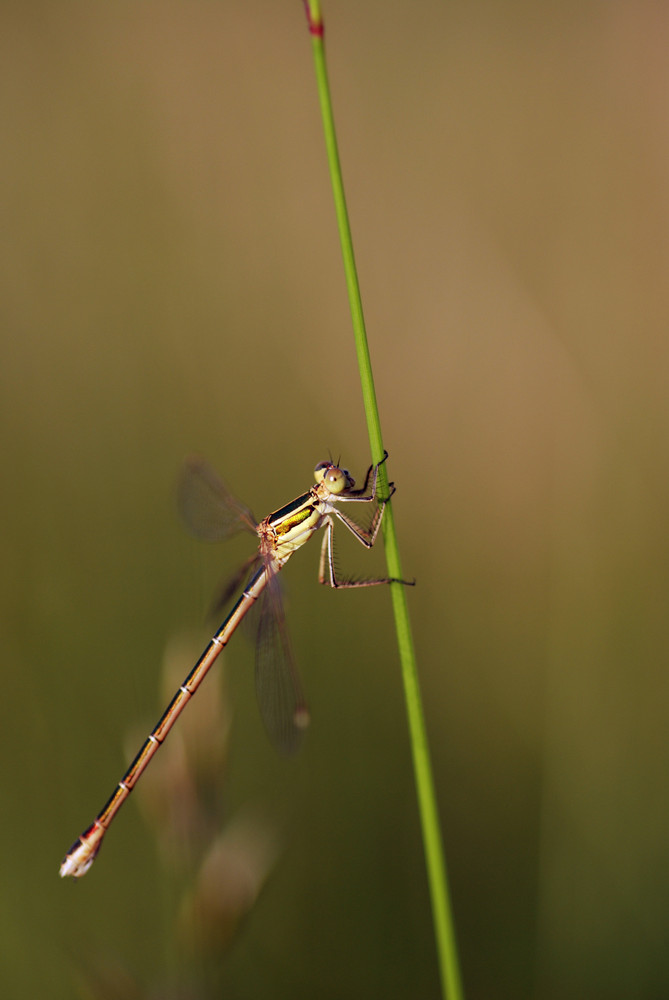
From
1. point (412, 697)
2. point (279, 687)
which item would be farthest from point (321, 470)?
point (412, 697)

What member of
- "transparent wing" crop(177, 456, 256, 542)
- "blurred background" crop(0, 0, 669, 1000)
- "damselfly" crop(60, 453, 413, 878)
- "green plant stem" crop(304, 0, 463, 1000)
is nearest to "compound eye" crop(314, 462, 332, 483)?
"damselfly" crop(60, 453, 413, 878)

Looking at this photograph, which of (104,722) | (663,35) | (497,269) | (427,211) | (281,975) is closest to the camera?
(281,975)

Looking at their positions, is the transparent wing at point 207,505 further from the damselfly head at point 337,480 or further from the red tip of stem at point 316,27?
the red tip of stem at point 316,27

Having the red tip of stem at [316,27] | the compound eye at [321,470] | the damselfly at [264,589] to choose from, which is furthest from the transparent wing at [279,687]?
the red tip of stem at [316,27]

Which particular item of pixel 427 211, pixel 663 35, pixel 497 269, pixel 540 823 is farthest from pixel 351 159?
pixel 540 823

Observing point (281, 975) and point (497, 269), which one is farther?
point (497, 269)

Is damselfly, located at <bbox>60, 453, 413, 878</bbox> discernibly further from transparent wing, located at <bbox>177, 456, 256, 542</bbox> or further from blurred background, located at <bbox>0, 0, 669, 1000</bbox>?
blurred background, located at <bbox>0, 0, 669, 1000</bbox>

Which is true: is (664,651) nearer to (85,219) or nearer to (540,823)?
(540,823)

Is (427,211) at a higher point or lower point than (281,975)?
higher
